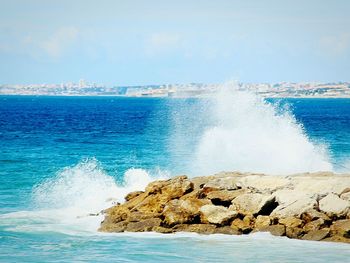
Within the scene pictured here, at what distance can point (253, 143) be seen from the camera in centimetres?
3631

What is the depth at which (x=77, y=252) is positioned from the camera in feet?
55.1

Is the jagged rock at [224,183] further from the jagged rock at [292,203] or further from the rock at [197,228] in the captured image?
the rock at [197,228]

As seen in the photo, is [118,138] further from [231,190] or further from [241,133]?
[231,190]

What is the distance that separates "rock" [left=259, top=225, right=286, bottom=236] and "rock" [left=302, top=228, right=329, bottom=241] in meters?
0.63

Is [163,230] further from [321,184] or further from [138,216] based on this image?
[321,184]

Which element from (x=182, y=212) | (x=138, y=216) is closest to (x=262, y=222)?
(x=182, y=212)

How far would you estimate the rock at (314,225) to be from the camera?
18.1m

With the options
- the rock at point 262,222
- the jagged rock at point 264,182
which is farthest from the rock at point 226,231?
the jagged rock at point 264,182

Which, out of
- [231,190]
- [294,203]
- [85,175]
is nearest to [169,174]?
[85,175]

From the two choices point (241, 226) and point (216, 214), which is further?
point (216, 214)

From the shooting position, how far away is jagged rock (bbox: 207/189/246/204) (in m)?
20.0

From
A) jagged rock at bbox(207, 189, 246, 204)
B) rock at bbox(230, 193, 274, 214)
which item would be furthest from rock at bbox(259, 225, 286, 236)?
Answer: jagged rock at bbox(207, 189, 246, 204)

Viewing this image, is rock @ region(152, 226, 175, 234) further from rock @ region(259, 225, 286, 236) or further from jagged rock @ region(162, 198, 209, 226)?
rock @ region(259, 225, 286, 236)

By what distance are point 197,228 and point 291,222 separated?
2.70 metres
